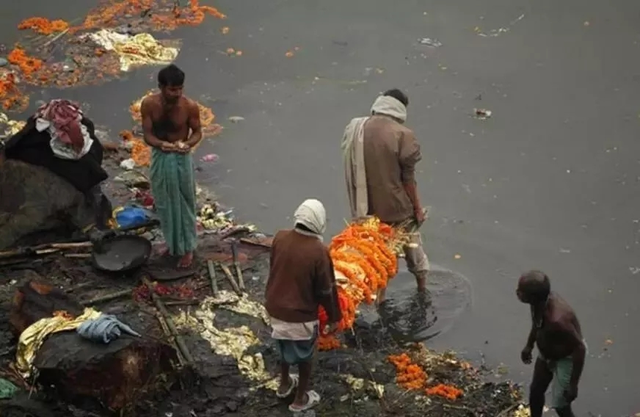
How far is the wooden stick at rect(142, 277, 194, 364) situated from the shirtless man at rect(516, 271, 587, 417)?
2.55m

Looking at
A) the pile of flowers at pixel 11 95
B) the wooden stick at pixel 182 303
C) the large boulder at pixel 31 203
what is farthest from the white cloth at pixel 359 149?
the pile of flowers at pixel 11 95

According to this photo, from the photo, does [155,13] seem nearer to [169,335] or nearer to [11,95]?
[11,95]

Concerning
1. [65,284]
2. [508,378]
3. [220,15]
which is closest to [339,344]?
[508,378]

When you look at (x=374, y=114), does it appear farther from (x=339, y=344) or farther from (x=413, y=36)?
(x=413, y=36)

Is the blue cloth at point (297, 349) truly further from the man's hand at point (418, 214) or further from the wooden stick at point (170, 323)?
the man's hand at point (418, 214)

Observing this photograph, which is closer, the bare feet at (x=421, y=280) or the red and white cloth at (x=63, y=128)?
the bare feet at (x=421, y=280)

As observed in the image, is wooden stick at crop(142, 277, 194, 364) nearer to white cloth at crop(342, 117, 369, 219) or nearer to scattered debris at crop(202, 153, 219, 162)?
white cloth at crop(342, 117, 369, 219)

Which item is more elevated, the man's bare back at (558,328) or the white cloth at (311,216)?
the white cloth at (311,216)

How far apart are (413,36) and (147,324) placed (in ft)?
22.7

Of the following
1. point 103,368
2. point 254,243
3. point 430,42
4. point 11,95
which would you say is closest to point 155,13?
point 11,95

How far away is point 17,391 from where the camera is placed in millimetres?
6543

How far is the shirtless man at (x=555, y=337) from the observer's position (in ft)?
19.2

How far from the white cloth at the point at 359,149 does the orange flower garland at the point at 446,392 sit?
162 cm

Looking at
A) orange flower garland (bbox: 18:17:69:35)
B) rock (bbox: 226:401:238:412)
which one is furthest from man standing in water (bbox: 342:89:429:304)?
orange flower garland (bbox: 18:17:69:35)
